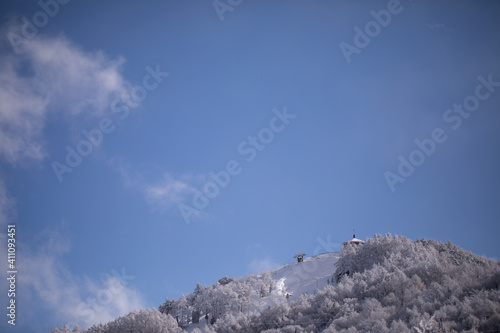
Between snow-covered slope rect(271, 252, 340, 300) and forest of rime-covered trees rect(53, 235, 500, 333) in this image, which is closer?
forest of rime-covered trees rect(53, 235, 500, 333)

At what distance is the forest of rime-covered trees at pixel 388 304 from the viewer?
21.7 metres

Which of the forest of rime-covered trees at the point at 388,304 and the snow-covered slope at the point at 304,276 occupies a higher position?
the snow-covered slope at the point at 304,276

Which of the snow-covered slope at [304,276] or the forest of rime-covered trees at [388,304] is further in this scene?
the snow-covered slope at [304,276]

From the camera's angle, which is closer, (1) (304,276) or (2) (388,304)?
(2) (388,304)

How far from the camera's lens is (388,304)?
28.2 m

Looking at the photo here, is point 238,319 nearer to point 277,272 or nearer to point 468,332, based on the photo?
point 468,332

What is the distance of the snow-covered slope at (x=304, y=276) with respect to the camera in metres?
58.8

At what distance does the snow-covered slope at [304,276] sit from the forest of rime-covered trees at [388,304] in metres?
6.50

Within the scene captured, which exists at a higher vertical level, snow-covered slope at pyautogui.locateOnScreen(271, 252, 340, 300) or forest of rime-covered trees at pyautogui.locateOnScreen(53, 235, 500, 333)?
snow-covered slope at pyautogui.locateOnScreen(271, 252, 340, 300)

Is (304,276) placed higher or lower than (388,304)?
higher

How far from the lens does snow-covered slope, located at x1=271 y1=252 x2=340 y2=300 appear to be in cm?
5884

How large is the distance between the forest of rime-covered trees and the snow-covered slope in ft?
21.3

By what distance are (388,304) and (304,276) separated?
42.4 meters

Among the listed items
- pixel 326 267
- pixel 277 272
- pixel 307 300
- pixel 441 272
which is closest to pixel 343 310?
pixel 307 300
